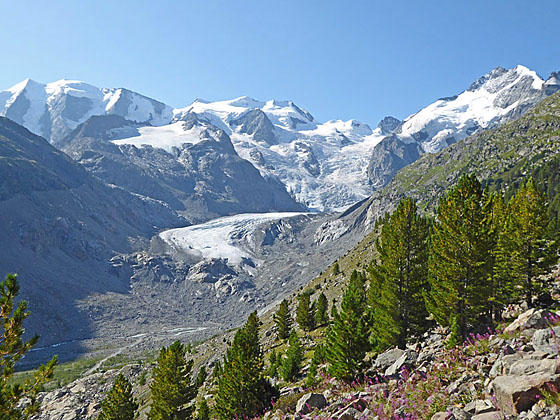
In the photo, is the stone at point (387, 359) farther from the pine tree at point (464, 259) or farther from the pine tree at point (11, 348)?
the pine tree at point (11, 348)

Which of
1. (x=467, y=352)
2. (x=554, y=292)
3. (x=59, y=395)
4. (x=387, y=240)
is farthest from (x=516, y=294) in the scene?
(x=59, y=395)

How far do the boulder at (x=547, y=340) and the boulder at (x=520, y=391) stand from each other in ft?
6.71

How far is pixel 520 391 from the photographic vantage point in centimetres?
893

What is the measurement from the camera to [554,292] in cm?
2689

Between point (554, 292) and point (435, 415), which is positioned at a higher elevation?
point (435, 415)

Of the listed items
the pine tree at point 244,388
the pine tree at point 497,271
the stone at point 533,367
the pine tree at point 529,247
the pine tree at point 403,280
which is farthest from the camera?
the pine tree at point 403,280

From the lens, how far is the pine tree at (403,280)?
90.2 feet

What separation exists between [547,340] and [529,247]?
18.0 meters

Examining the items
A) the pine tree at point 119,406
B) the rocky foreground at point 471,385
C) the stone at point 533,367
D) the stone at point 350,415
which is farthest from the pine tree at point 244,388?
the stone at point 533,367

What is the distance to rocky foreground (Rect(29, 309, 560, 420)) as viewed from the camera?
29.4ft

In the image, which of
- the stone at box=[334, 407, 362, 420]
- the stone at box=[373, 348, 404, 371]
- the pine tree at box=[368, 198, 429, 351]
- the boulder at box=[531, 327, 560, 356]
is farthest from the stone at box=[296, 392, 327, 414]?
the pine tree at box=[368, 198, 429, 351]

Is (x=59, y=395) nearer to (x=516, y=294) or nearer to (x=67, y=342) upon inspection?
(x=516, y=294)

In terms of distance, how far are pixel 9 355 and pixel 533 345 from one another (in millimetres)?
18407

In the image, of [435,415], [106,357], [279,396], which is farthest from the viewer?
[106,357]
